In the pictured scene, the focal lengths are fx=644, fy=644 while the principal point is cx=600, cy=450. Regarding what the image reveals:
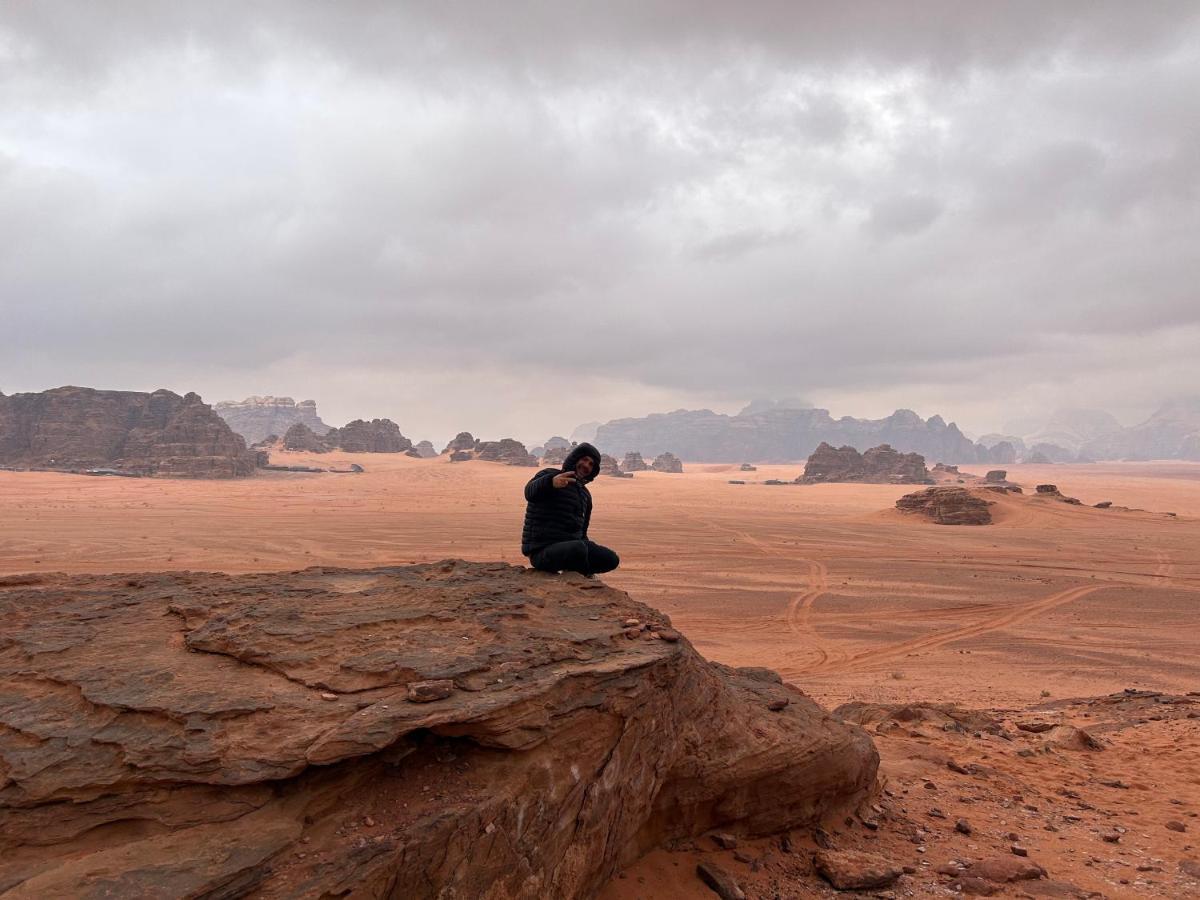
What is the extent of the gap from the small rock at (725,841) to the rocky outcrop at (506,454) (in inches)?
3022

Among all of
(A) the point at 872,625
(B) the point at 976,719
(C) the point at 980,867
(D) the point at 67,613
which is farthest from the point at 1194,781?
(D) the point at 67,613

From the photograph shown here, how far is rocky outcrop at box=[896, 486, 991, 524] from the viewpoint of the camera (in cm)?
3155

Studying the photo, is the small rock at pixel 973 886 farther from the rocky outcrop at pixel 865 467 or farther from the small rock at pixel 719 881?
the rocky outcrop at pixel 865 467

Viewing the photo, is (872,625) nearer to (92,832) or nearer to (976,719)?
(976,719)

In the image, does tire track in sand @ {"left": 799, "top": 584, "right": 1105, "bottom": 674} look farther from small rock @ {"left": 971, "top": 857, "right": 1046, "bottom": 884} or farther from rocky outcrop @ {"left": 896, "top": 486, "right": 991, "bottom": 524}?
rocky outcrop @ {"left": 896, "top": 486, "right": 991, "bottom": 524}

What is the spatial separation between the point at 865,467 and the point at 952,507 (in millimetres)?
47734

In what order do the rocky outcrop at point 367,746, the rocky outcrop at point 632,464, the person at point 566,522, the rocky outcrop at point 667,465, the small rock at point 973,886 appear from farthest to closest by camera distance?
the rocky outcrop at point 667,465
the rocky outcrop at point 632,464
the person at point 566,522
the small rock at point 973,886
the rocky outcrop at point 367,746

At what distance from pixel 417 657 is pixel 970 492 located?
1465 inches

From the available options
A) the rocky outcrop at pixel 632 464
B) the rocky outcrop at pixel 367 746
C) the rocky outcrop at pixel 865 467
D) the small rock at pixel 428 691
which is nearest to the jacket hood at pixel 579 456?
the rocky outcrop at pixel 367 746

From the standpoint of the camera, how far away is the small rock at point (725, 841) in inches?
162

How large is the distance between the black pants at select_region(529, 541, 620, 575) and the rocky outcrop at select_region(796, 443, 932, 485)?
7311 centimetres

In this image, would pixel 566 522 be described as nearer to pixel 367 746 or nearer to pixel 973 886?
pixel 367 746

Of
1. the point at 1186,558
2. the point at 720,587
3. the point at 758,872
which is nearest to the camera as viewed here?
the point at 758,872

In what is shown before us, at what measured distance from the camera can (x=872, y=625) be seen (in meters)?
12.5
